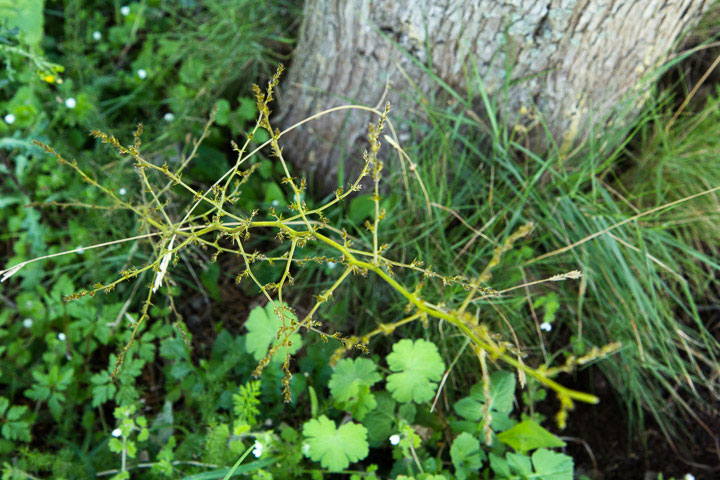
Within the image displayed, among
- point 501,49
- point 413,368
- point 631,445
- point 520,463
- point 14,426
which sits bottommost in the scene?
point 14,426

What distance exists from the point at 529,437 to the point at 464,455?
0.71ft

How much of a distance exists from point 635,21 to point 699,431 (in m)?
1.67

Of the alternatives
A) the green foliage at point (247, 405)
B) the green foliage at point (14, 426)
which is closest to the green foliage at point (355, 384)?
the green foliage at point (247, 405)

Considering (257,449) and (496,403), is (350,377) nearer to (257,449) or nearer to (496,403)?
(257,449)

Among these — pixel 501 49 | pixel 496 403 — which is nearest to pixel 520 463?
pixel 496 403

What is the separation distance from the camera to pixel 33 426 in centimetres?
197

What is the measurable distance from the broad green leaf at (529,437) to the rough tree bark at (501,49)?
105cm

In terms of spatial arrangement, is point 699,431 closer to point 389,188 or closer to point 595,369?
point 595,369

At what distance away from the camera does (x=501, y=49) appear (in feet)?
5.91

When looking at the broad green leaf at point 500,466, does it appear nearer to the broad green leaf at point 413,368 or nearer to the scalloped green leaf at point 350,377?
the broad green leaf at point 413,368

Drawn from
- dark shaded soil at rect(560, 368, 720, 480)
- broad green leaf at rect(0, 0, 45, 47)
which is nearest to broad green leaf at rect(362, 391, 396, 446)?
dark shaded soil at rect(560, 368, 720, 480)

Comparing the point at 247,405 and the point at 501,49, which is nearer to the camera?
the point at 247,405

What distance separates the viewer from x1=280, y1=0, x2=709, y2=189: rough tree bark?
1720mm

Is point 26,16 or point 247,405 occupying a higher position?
point 26,16
